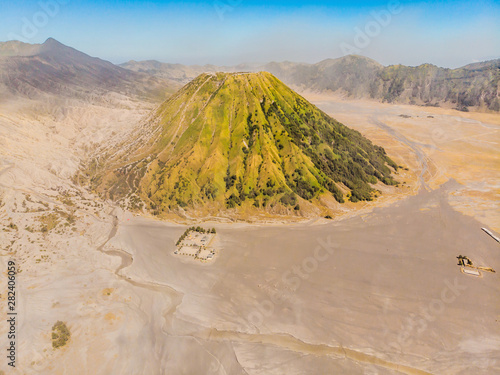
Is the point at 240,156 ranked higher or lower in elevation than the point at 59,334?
higher

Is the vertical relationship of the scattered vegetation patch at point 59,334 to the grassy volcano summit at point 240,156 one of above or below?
below

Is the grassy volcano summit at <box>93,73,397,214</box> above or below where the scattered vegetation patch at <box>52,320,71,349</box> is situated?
above

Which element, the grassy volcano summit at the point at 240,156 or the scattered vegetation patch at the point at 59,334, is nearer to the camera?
the scattered vegetation patch at the point at 59,334

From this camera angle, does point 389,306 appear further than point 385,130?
No

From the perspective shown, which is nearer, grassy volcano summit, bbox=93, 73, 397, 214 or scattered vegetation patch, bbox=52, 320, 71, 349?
scattered vegetation patch, bbox=52, 320, 71, 349

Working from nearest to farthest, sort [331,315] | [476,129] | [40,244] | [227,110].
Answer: [331,315] → [40,244] → [227,110] → [476,129]

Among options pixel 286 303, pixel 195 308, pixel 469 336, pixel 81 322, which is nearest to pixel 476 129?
pixel 469 336

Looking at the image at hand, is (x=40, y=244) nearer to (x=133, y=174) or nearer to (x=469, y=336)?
(x=133, y=174)

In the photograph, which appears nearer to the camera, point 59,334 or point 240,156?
point 59,334
